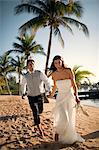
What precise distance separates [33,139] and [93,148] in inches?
48.6

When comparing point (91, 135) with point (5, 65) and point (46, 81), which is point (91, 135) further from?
point (5, 65)

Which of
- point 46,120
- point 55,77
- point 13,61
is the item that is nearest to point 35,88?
point 55,77

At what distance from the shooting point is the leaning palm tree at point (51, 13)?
15141mm

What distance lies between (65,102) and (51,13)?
1071 cm

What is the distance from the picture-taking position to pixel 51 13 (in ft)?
50.8

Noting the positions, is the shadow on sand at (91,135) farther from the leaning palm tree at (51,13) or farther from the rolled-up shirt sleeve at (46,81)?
the leaning palm tree at (51,13)

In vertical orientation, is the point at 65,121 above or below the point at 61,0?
below

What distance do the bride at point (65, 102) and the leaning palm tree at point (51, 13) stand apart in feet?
31.6

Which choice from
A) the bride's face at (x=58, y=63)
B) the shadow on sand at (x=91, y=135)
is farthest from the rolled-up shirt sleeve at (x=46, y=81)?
the shadow on sand at (x=91, y=135)

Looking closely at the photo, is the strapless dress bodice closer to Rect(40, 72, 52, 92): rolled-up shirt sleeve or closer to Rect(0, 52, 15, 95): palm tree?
Rect(40, 72, 52, 92): rolled-up shirt sleeve

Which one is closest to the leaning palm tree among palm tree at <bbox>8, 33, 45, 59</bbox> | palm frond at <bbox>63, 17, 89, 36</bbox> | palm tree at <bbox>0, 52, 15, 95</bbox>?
palm frond at <bbox>63, 17, 89, 36</bbox>

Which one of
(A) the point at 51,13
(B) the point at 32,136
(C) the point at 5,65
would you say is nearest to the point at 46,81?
(B) the point at 32,136

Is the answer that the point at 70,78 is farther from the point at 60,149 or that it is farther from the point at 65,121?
the point at 60,149

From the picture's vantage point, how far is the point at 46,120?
787 centimetres
